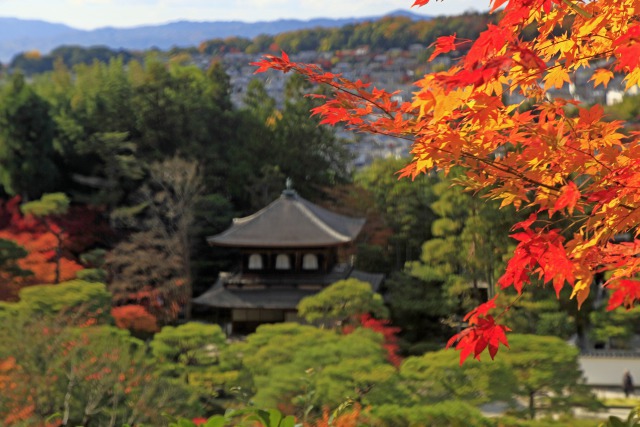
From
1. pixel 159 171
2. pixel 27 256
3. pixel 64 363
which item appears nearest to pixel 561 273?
pixel 64 363

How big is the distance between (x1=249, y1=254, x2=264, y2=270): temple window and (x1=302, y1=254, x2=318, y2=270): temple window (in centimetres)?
92

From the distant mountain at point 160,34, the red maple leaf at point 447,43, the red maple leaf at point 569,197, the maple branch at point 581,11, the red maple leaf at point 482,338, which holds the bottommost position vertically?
the red maple leaf at point 482,338

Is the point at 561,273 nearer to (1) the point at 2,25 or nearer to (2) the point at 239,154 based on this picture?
(2) the point at 239,154

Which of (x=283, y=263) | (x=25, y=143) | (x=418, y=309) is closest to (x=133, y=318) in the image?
(x=283, y=263)

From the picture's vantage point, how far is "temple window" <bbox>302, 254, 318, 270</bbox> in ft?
61.0

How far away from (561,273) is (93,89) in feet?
83.6

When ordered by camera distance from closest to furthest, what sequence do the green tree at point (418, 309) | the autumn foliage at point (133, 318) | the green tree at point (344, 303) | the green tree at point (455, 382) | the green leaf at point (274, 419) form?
the green leaf at point (274, 419) < the green tree at point (455, 382) < the green tree at point (344, 303) < the autumn foliage at point (133, 318) < the green tree at point (418, 309)

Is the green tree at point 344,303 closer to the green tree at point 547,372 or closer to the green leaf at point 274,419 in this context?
the green tree at point 547,372

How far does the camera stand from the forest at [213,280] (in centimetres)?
936

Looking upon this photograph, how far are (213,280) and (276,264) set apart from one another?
12.2 ft

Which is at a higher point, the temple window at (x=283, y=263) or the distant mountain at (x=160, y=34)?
the distant mountain at (x=160, y=34)

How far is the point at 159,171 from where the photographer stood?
21.6 metres

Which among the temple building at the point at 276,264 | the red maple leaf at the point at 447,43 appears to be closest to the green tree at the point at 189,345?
the temple building at the point at 276,264

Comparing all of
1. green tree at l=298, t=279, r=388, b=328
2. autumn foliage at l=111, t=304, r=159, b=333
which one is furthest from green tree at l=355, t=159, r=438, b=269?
autumn foliage at l=111, t=304, r=159, b=333
